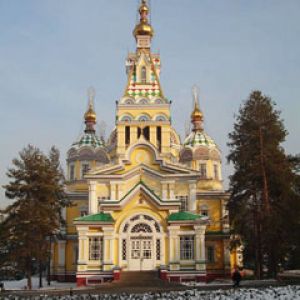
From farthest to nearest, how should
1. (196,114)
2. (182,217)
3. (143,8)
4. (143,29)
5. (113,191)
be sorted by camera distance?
(196,114), (143,8), (143,29), (113,191), (182,217)

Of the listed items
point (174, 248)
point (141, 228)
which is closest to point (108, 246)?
point (141, 228)

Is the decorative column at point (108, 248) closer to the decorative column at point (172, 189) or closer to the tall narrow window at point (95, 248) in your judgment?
the tall narrow window at point (95, 248)

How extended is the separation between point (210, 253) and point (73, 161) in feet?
49.4

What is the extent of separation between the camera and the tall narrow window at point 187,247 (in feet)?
107

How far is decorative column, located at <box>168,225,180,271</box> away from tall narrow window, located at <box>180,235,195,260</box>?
397 mm

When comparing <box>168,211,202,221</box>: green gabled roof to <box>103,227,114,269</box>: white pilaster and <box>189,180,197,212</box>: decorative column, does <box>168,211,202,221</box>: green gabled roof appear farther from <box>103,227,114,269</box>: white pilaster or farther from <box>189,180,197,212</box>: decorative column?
<box>189,180,197,212</box>: decorative column

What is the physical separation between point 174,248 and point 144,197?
398cm

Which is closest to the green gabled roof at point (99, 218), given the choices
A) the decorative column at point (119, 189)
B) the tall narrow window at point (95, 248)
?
the tall narrow window at point (95, 248)

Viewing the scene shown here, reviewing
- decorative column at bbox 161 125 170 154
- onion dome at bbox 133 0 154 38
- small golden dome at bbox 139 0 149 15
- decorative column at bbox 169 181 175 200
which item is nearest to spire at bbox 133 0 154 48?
onion dome at bbox 133 0 154 38

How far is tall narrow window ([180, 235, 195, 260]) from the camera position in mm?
32531

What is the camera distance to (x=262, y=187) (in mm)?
30781

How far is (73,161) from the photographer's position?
147ft

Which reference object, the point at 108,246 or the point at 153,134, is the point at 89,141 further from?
the point at 108,246

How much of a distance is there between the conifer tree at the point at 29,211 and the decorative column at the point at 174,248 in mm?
7921
